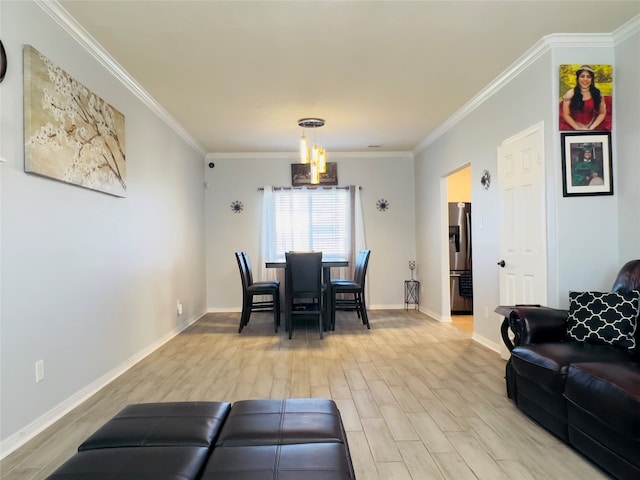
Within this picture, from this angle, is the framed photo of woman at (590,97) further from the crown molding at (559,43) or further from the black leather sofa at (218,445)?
the black leather sofa at (218,445)

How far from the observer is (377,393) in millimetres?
3029

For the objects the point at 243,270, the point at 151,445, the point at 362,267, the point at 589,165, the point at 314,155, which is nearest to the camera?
the point at 151,445

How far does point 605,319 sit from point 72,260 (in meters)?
3.30

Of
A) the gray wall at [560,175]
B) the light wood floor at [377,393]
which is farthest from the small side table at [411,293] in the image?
the gray wall at [560,175]

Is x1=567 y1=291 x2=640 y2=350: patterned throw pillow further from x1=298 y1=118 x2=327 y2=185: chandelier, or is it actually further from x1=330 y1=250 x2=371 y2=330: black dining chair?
x1=330 y1=250 x2=371 y2=330: black dining chair

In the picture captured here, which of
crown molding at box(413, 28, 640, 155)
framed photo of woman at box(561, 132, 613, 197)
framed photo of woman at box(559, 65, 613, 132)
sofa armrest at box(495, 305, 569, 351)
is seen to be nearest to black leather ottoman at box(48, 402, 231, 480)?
sofa armrest at box(495, 305, 569, 351)

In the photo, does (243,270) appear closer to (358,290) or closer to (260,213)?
(358,290)

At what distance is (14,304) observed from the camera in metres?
2.22

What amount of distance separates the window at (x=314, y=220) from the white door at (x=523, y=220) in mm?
3312

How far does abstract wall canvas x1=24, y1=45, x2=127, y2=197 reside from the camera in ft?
7.75

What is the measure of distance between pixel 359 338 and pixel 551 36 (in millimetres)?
3343

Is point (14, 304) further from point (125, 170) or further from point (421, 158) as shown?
point (421, 158)

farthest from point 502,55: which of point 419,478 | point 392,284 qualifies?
point 392,284

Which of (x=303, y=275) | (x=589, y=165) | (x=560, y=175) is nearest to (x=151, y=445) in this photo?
(x=560, y=175)
